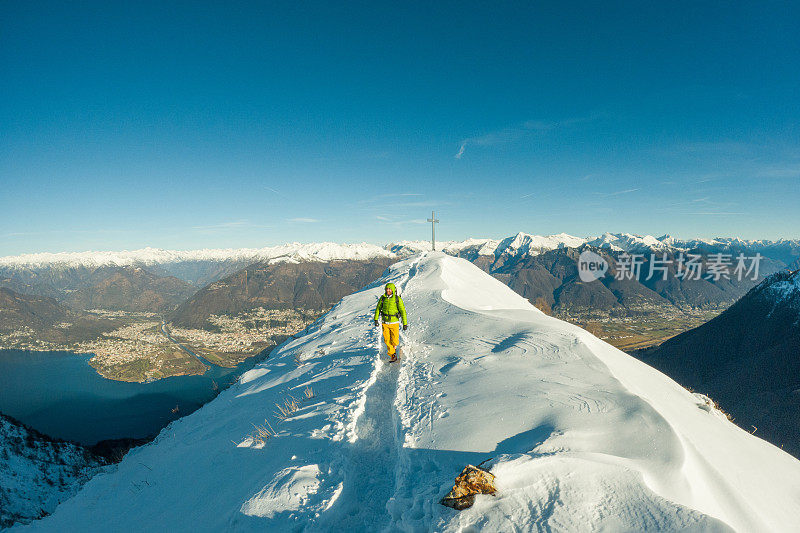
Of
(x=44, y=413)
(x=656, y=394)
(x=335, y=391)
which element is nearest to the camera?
(x=656, y=394)

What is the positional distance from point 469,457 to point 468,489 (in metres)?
1.33

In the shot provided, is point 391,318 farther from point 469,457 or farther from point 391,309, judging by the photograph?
point 469,457

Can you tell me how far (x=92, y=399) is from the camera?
102938 millimetres

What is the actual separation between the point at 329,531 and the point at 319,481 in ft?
3.15

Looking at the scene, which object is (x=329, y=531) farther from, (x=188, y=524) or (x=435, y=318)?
(x=435, y=318)

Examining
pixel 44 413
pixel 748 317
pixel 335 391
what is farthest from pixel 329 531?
pixel 44 413

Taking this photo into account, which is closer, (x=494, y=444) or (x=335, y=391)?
(x=494, y=444)

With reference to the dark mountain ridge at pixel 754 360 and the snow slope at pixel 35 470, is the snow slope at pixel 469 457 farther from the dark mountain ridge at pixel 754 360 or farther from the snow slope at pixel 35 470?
the dark mountain ridge at pixel 754 360

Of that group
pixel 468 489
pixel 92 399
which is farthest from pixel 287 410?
pixel 92 399

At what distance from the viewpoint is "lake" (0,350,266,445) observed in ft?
269

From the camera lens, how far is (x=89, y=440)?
250ft

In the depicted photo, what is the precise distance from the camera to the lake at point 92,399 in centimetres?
8208

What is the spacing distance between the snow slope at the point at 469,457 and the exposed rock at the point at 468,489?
0.10m

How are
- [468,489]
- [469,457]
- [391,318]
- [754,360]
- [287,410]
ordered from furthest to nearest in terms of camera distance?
1. [754,360]
2. [391,318]
3. [287,410]
4. [469,457]
5. [468,489]
